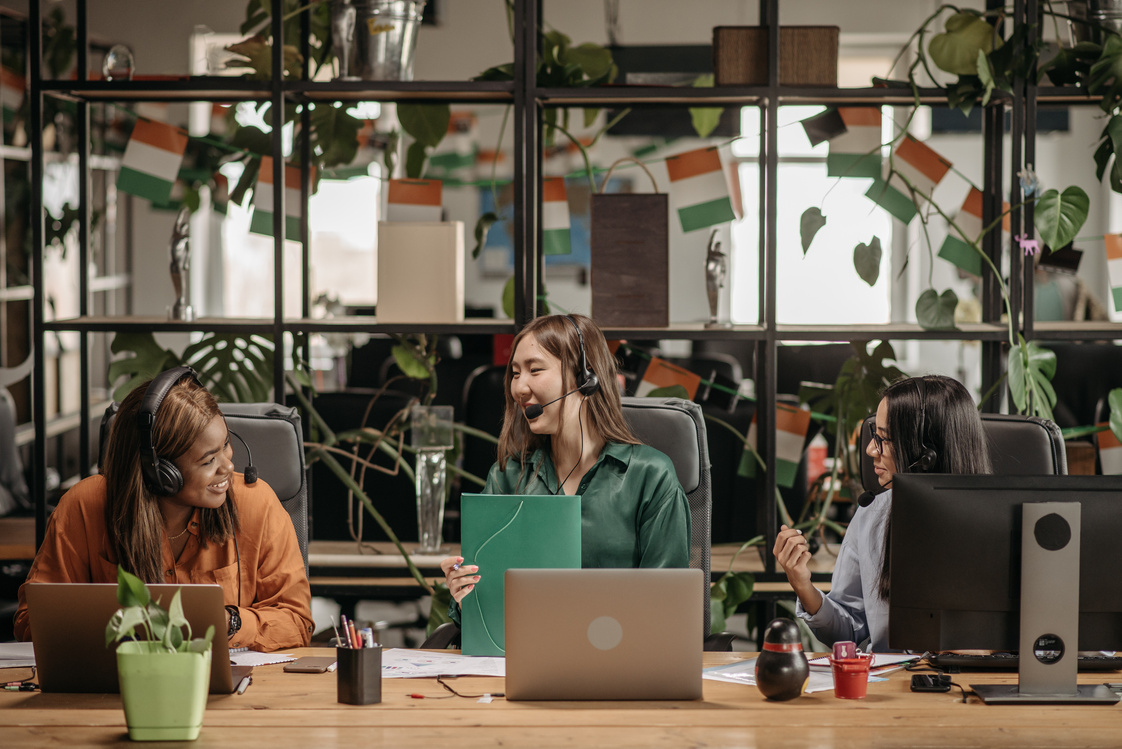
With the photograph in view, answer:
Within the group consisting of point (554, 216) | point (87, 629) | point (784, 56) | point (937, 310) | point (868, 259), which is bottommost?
point (87, 629)

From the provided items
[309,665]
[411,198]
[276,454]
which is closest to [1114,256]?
[411,198]

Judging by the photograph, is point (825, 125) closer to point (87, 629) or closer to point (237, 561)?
point (237, 561)

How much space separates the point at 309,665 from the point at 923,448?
42.8 inches

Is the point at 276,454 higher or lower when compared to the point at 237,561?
higher

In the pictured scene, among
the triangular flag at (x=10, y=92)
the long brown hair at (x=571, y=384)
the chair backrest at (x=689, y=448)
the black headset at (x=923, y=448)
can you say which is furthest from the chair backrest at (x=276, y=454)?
the triangular flag at (x=10, y=92)

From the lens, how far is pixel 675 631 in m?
1.44

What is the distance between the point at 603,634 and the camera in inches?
56.9

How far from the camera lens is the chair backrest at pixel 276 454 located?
203 cm

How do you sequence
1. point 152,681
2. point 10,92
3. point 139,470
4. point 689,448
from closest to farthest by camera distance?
Result: point 152,681 → point 139,470 → point 689,448 → point 10,92

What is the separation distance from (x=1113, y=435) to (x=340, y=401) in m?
2.17

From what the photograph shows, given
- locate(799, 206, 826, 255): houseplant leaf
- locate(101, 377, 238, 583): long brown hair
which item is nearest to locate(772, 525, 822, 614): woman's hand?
locate(101, 377, 238, 583): long brown hair

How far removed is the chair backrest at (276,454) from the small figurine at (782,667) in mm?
945

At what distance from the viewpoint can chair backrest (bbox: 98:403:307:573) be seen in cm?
203

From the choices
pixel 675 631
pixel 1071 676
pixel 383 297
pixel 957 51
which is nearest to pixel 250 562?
pixel 675 631
